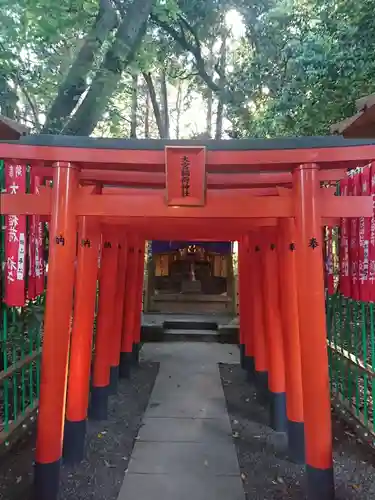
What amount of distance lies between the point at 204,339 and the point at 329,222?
7232 millimetres

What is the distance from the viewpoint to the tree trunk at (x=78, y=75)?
716 centimetres

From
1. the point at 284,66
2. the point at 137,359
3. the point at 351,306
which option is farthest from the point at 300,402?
the point at 284,66

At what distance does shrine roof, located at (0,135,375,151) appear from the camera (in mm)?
2979

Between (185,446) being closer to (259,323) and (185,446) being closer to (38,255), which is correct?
(259,323)

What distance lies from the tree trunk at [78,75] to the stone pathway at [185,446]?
492 centimetres

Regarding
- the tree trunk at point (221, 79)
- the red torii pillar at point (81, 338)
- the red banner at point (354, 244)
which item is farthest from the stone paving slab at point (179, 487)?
the tree trunk at point (221, 79)

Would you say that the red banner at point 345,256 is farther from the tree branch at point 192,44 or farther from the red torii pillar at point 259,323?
the tree branch at point 192,44

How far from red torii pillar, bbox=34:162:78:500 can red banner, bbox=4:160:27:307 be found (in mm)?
397

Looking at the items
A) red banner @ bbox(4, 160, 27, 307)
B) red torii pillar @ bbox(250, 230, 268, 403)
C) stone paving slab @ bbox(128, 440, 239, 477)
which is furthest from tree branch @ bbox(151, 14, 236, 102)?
stone paving slab @ bbox(128, 440, 239, 477)

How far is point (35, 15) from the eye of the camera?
6.55 meters

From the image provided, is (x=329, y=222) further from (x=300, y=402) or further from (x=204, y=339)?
(x=204, y=339)

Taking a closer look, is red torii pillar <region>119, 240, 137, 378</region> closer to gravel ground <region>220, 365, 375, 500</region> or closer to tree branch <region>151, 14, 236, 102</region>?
gravel ground <region>220, 365, 375, 500</region>

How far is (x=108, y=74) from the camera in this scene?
23.1 ft

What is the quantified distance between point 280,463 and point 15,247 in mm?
3357
